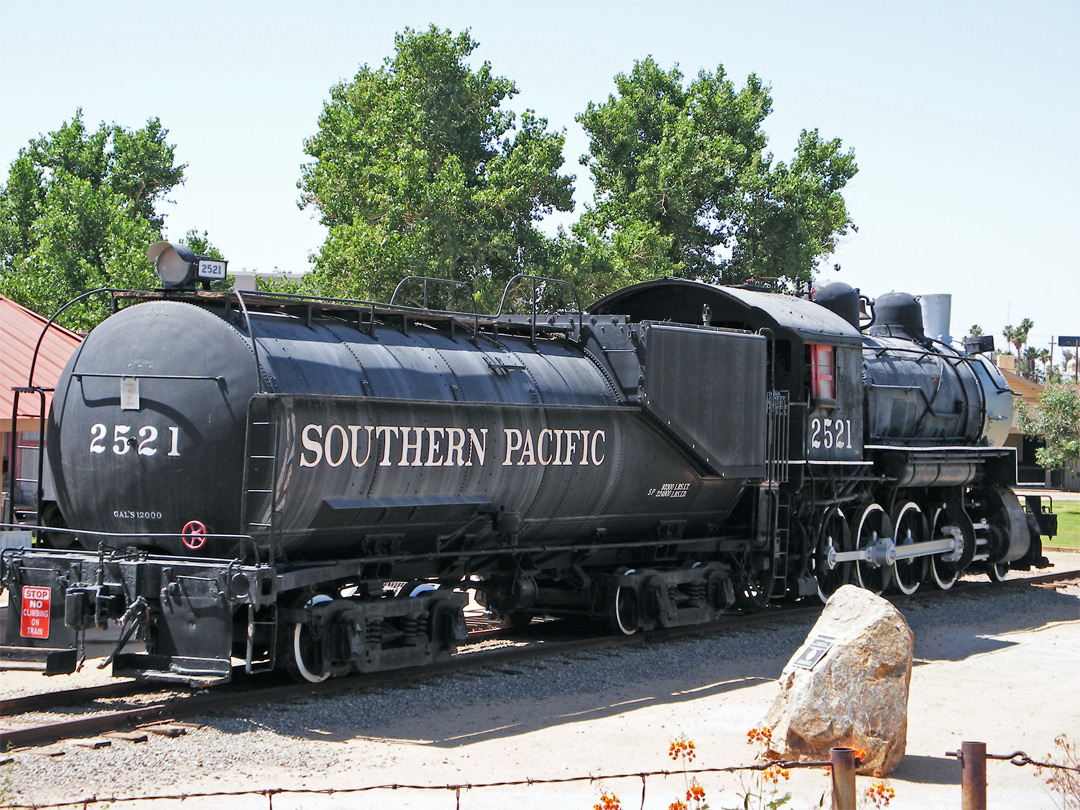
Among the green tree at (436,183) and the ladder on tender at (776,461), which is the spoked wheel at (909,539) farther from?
the green tree at (436,183)

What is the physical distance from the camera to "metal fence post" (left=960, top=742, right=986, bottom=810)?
→ 582 cm

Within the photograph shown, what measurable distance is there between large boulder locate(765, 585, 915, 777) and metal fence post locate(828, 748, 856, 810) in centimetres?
241

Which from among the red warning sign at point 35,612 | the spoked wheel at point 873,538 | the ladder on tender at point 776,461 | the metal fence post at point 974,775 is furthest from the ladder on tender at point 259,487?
the spoked wheel at point 873,538

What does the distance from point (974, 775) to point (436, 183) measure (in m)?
23.1

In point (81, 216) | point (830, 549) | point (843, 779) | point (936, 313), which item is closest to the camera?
point (843, 779)

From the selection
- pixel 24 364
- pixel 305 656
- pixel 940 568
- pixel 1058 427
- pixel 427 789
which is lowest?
pixel 427 789

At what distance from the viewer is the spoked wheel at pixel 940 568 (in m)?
18.8

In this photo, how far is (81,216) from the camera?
101ft

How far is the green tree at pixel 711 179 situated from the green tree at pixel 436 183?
16.5 feet

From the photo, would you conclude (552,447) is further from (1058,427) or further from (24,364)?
(1058,427)

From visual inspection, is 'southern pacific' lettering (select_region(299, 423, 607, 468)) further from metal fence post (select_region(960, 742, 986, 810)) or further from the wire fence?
metal fence post (select_region(960, 742, 986, 810))

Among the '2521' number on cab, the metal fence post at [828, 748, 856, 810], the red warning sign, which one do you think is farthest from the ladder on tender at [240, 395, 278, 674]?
the '2521' number on cab

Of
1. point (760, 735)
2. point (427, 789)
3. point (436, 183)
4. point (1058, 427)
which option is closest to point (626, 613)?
point (760, 735)

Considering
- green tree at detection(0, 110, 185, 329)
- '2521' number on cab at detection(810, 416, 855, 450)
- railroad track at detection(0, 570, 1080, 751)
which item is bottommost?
railroad track at detection(0, 570, 1080, 751)
